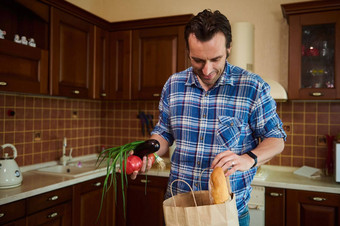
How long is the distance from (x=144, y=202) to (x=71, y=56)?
1.50m

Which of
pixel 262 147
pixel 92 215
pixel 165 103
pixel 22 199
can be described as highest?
pixel 165 103

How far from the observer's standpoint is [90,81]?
9.95 ft

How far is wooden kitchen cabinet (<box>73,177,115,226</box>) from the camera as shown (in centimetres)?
252

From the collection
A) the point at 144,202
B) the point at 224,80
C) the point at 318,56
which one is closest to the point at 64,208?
the point at 144,202

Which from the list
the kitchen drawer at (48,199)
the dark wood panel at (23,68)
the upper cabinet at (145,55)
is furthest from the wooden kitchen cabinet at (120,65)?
the kitchen drawer at (48,199)

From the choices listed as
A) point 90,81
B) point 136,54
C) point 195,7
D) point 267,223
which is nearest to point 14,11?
point 90,81

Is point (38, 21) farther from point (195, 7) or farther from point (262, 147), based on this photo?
point (262, 147)

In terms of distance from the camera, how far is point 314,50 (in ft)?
8.39

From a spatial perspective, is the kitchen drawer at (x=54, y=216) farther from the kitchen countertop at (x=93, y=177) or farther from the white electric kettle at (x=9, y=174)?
the white electric kettle at (x=9, y=174)

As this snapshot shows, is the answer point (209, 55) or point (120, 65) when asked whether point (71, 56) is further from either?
point (209, 55)

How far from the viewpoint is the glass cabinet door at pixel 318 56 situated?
2.51 meters

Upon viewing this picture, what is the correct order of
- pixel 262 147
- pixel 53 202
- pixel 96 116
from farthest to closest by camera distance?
pixel 96 116, pixel 53 202, pixel 262 147

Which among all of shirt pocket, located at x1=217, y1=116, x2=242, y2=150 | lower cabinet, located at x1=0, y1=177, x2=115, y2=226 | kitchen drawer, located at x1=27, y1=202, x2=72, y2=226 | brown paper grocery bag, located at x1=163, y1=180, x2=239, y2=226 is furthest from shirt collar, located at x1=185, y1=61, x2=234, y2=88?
kitchen drawer, located at x1=27, y1=202, x2=72, y2=226

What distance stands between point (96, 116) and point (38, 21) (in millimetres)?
1423
